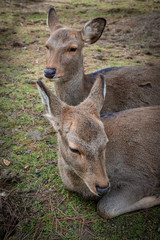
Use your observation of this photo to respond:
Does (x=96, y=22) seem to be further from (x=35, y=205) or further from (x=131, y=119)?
(x=35, y=205)

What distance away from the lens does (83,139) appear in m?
2.73

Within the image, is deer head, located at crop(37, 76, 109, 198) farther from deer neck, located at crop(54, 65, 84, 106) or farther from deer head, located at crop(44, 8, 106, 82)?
deer neck, located at crop(54, 65, 84, 106)

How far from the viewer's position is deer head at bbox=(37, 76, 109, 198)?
2.73 meters

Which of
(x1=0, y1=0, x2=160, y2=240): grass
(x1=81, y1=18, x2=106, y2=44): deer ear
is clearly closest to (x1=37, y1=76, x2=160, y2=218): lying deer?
(x1=0, y1=0, x2=160, y2=240): grass

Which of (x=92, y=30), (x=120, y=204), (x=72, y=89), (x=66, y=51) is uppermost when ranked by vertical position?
(x=92, y=30)

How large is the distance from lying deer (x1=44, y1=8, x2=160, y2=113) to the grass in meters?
1.19

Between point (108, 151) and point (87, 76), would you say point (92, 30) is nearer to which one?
point (87, 76)

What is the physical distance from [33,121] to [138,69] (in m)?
2.92

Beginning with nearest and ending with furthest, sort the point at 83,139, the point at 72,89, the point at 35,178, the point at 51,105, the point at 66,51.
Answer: the point at 83,139, the point at 51,105, the point at 35,178, the point at 66,51, the point at 72,89

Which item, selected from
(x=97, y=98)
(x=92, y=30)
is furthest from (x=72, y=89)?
(x=97, y=98)

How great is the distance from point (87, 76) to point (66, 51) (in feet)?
3.09

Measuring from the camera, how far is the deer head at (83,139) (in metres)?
2.73

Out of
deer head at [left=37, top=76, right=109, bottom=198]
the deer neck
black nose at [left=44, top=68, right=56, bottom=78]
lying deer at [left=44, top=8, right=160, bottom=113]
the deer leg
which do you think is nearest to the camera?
deer head at [left=37, top=76, right=109, bottom=198]

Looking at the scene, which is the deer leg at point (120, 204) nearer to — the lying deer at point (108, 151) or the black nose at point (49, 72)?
the lying deer at point (108, 151)
